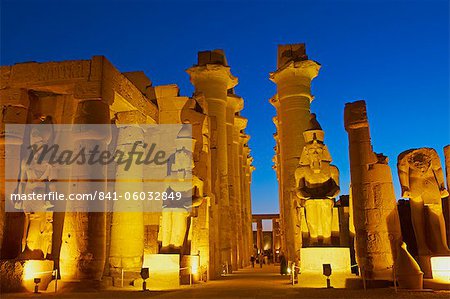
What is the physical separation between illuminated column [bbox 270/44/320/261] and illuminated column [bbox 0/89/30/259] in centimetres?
1087

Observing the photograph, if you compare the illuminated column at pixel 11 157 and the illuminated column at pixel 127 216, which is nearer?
the illuminated column at pixel 11 157

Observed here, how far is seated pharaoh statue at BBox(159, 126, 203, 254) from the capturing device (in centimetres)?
1141

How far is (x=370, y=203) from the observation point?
11.6 m

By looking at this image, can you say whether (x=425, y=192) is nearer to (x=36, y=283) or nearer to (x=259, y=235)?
(x=36, y=283)

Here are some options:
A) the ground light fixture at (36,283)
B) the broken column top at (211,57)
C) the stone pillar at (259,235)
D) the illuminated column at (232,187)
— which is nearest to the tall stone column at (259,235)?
the stone pillar at (259,235)

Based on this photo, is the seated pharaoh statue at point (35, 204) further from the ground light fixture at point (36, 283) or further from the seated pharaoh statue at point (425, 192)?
the seated pharaoh statue at point (425, 192)

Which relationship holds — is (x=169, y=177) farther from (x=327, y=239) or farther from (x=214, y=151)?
(x=214, y=151)

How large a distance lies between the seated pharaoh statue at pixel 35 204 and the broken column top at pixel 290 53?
39.4 ft

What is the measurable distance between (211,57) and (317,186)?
11.5 m

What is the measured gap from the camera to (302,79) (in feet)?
65.2

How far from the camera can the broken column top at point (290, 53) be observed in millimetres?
20312

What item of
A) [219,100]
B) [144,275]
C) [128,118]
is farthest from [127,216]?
[219,100]

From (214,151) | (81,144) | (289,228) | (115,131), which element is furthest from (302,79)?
(81,144)

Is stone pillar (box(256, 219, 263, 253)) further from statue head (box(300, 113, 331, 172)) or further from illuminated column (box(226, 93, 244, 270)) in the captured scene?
statue head (box(300, 113, 331, 172))
